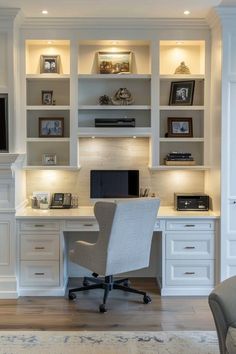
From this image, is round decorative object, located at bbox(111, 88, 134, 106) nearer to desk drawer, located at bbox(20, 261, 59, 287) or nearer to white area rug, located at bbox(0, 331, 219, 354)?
desk drawer, located at bbox(20, 261, 59, 287)

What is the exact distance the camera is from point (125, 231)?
13.4 feet

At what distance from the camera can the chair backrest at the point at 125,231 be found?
3971 mm

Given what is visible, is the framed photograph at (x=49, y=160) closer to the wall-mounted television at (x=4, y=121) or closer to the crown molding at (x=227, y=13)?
the wall-mounted television at (x=4, y=121)

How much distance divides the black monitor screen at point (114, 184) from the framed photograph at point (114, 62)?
1.14m

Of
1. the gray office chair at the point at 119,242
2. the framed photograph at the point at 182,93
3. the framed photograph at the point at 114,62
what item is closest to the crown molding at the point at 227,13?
the framed photograph at the point at 182,93

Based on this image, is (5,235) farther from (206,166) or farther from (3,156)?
(206,166)

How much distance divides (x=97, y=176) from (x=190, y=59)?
1730 mm

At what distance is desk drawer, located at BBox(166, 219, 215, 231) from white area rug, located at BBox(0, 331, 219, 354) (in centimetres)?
118

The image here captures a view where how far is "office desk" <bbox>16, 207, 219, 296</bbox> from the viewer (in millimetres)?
4492

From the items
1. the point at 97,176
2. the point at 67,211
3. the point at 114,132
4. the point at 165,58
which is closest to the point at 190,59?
the point at 165,58

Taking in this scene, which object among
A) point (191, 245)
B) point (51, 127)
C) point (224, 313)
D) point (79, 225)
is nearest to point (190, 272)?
point (191, 245)

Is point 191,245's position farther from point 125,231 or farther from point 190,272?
point 125,231

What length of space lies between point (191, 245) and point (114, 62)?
7.25 feet

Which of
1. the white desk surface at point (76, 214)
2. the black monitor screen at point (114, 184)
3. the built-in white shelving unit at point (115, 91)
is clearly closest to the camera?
the white desk surface at point (76, 214)
